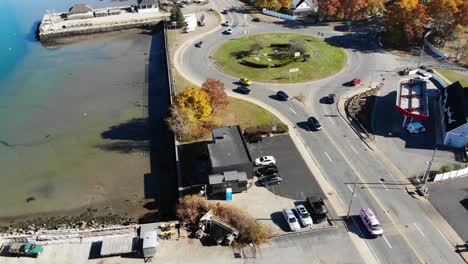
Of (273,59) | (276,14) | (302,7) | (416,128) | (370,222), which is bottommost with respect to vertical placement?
(370,222)

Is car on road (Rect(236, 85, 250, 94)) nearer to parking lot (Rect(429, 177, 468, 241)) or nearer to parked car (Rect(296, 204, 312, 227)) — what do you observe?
parked car (Rect(296, 204, 312, 227))

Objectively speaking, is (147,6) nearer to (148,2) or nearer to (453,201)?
(148,2)

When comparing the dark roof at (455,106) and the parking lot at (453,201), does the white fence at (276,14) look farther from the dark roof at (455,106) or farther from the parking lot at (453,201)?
the parking lot at (453,201)

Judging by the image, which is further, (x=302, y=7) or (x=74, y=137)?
(x=302, y=7)

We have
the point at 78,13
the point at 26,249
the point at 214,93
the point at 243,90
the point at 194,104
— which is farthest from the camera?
the point at 78,13

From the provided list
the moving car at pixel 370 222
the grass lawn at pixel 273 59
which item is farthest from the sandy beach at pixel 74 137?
the moving car at pixel 370 222

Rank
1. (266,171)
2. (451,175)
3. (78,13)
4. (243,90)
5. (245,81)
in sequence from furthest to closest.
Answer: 1. (78,13)
2. (245,81)
3. (243,90)
4. (266,171)
5. (451,175)

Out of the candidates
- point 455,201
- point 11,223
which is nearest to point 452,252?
point 455,201

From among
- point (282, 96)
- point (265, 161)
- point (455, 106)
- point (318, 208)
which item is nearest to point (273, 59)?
point (282, 96)
